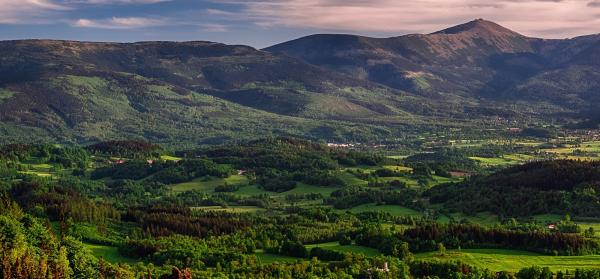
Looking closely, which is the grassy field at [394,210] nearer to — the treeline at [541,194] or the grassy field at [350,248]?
the treeline at [541,194]

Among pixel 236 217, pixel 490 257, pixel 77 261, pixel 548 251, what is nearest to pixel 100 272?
pixel 77 261

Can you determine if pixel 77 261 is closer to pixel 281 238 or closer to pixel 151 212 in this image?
pixel 281 238

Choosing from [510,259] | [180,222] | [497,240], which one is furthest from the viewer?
[180,222]

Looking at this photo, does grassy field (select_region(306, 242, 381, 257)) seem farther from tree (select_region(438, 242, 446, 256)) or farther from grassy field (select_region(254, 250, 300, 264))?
tree (select_region(438, 242, 446, 256))

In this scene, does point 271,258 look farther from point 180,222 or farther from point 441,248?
point 180,222

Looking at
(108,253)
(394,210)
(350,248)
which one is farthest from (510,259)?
(394,210)

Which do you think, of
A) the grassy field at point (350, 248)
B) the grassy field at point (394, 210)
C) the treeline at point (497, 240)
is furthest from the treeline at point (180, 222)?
the treeline at point (497, 240)
